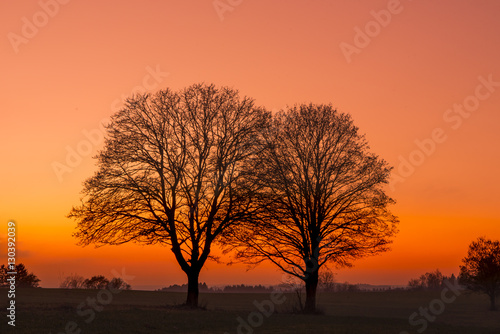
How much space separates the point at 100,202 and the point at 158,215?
420 cm

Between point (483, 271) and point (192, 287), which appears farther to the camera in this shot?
point (483, 271)

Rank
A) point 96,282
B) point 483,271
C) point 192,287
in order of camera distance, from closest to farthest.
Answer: point 192,287
point 483,271
point 96,282

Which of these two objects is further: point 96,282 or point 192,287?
point 96,282

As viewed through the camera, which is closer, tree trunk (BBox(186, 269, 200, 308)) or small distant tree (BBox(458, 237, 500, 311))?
tree trunk (BBox(186, 269, 200, 308))

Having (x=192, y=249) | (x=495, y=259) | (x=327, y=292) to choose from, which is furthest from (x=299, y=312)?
(x=327, y=292)

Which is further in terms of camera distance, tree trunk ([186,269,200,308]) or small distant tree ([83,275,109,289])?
small distant tree ([83,275,109,289])

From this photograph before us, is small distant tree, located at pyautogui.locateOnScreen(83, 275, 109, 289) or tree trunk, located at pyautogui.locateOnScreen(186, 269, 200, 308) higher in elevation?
small distant tree, located at pyautogui.locateOnScreen(83, 275, 109, 289)

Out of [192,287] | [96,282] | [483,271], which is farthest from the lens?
[96,282]

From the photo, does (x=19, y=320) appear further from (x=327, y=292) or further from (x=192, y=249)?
(x=327, y=292)

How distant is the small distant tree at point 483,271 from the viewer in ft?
249

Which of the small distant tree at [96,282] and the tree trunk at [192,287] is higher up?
the small distant tree at [96,282]

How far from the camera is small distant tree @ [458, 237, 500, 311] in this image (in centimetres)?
7575

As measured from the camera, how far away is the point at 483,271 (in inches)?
3004

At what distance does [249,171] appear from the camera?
39.1m
